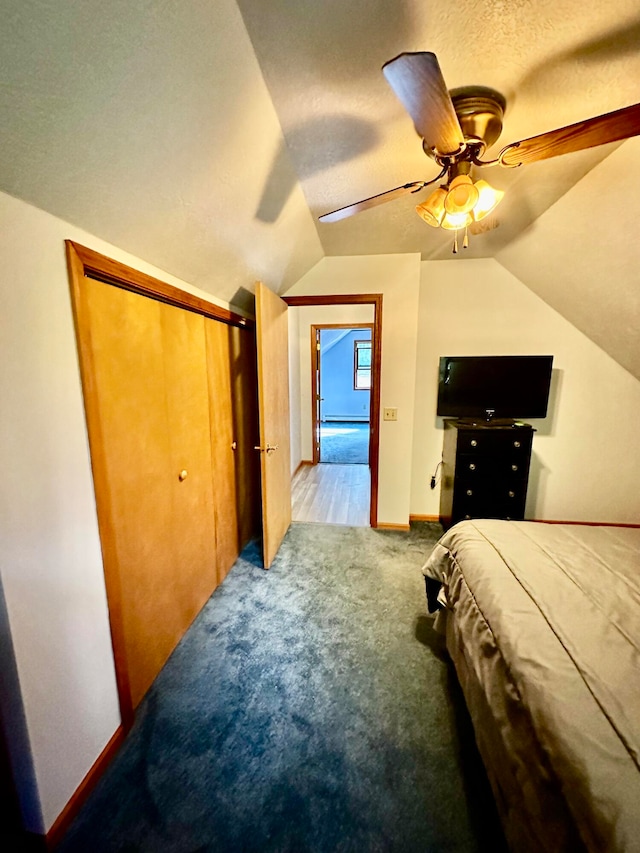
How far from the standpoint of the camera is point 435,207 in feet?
4.23

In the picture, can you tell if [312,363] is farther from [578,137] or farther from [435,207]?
[578,137]

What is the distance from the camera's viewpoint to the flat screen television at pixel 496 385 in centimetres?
257

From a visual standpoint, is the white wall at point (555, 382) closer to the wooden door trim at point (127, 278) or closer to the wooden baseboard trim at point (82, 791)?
the wooden door trim at point (127, 278)

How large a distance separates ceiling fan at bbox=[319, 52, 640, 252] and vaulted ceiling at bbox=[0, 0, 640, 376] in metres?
0.09

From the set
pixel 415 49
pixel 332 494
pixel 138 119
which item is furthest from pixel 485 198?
pixel 332 494

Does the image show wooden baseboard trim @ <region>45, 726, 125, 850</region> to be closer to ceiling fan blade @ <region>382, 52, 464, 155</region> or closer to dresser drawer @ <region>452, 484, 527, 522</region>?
ceiling fan blade @ <region>382, 52, 464, 155</region>

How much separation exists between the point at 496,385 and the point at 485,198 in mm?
1674

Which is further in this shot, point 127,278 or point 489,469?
point 489,469

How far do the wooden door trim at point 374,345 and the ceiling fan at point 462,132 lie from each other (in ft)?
4.14

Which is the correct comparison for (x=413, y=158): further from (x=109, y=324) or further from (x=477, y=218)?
(x=109, y=324)

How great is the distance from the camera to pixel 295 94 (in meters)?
1.08

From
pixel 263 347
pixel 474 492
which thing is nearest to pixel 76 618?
pixel 263 347

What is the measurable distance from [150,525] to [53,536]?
0.49 meters

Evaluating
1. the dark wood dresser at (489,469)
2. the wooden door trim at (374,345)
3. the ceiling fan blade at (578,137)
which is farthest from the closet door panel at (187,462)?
the dark wood dresser at (489,469)
